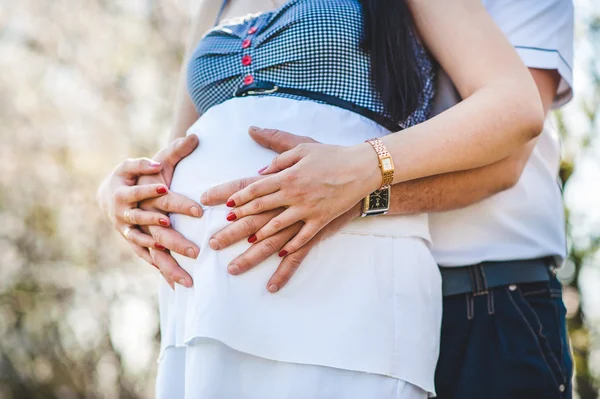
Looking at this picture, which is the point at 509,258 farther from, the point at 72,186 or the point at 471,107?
the point at 72,186

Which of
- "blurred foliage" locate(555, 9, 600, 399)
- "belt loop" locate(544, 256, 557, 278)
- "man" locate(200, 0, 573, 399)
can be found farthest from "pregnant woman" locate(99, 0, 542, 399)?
"blurred foliage" locate(555, 9, 600, 399)

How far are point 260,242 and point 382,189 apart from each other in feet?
0.93

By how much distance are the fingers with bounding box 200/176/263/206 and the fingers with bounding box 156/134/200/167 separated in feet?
0.62

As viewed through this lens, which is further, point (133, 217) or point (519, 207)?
point (519, 207)

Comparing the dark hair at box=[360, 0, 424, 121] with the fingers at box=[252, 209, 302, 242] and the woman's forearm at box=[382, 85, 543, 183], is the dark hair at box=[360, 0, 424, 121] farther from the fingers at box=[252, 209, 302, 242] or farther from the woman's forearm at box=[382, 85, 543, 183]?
the fingers at box=[252, 209, 302, 242]

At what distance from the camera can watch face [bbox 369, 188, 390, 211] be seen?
56.1 inches

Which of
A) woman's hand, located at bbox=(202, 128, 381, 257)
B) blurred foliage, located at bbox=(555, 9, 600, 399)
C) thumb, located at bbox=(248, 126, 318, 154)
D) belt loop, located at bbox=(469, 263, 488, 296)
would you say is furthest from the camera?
blurred foliage, located at bbox=(555, 9, 600, 399)

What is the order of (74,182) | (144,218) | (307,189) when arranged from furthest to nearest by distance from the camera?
1. (74,182)
2. (144,218)
3. (307,189)

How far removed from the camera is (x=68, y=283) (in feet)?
23.5

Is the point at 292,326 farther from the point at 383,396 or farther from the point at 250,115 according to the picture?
the point at 250,115

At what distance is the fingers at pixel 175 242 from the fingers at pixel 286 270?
18cm

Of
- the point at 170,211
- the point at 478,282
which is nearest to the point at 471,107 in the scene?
the point at 478,282

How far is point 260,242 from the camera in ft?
4.50

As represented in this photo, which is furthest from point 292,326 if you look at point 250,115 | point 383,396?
point 250,115
